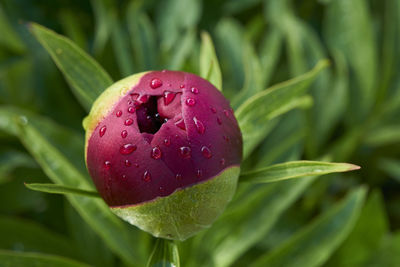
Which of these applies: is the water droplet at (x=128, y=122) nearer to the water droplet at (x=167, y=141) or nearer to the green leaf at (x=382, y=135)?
the water droplet at (x=167, y=141)

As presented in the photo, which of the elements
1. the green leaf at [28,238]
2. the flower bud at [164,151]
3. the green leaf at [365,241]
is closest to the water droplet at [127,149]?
the flower bud at [164,151]

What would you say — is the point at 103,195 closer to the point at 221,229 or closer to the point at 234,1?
Answer: the point at 221,229

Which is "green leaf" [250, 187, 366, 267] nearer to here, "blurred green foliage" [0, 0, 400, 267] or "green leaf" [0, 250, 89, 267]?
"blurred green foliage" [0, 0, 400, 267]

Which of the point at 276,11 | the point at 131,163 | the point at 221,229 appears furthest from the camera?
the point at 276,11

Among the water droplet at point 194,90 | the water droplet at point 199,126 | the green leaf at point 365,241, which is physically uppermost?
the water droplet at point 194,90

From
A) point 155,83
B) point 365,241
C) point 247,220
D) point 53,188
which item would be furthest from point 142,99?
point 365,241

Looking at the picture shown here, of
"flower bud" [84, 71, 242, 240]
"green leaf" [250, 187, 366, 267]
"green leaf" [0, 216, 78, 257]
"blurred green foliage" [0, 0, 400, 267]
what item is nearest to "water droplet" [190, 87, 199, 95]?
"flower bud" [84, 71, 242, 240]

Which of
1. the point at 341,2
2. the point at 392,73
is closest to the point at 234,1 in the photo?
the point at 341,2
